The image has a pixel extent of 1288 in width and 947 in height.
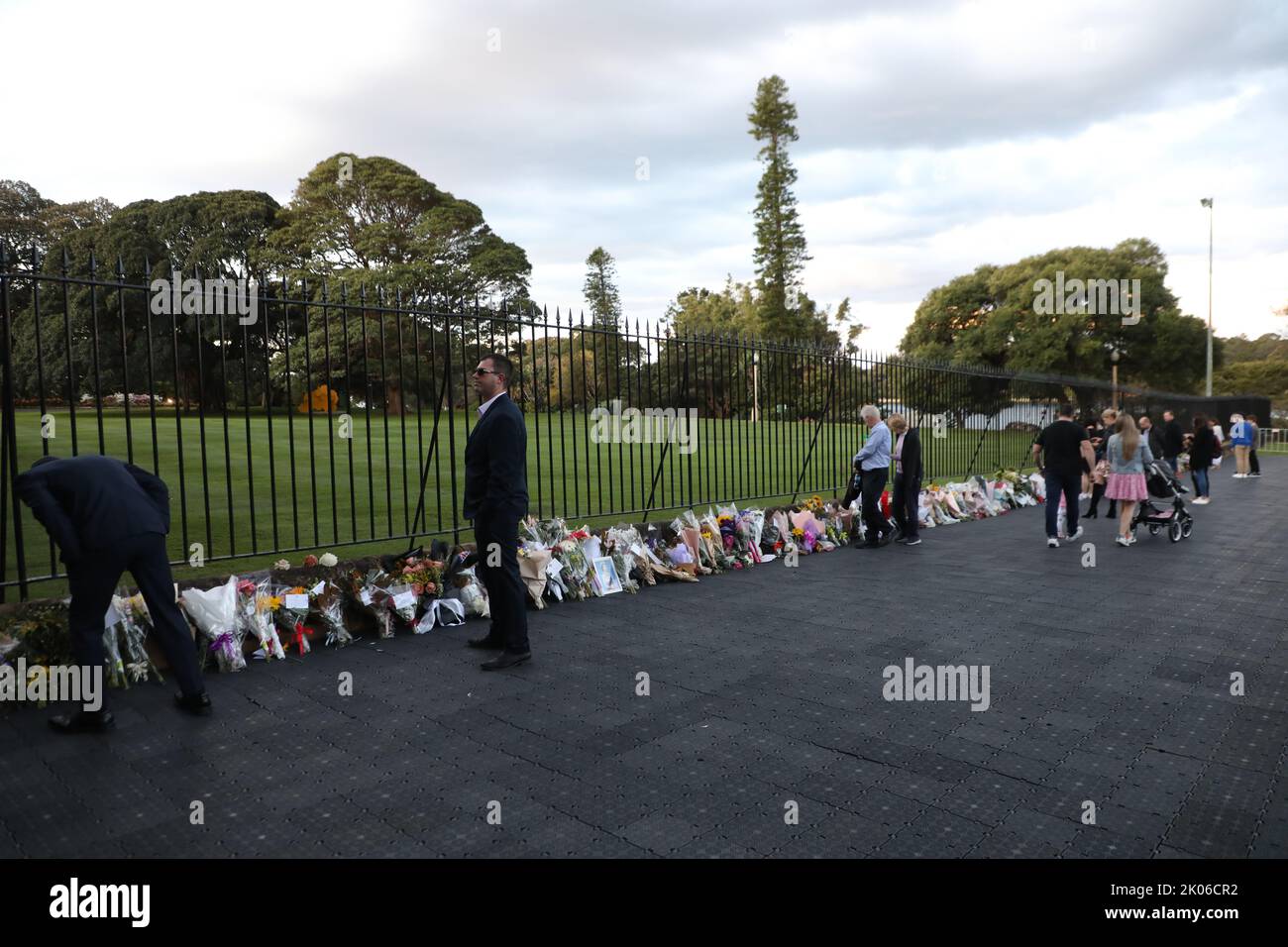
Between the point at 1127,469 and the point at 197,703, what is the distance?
10.3 m

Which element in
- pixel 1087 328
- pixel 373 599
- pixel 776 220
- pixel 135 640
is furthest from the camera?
pixel 776 220

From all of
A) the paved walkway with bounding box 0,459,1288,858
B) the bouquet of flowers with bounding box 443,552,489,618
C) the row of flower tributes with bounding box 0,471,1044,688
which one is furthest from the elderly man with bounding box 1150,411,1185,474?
the bouquet of flowers with bounding box 443,552,489,618

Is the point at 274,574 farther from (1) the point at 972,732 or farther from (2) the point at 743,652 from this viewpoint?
(1) the point at 972,732

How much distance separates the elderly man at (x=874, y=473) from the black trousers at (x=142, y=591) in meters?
7.93

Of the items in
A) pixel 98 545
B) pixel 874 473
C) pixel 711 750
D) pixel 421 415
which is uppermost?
pixel 421 415

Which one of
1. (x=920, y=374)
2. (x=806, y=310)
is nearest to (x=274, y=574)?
(x=920, y=374)

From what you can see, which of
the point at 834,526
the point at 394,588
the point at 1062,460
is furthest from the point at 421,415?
the point at 1062,460

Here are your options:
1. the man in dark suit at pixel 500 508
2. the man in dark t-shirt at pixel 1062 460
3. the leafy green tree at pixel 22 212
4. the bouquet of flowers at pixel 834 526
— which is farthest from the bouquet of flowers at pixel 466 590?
the leafy green tree at pixel 22 212

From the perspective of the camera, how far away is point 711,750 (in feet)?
13.4

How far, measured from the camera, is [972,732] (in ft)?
14.1

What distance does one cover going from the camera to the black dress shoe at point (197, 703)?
4.54 m

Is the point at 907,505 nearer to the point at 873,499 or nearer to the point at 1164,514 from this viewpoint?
the point at 873,499

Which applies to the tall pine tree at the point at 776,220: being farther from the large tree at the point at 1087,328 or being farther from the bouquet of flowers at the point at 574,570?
the bouquet of flowers at the point at 574,570
